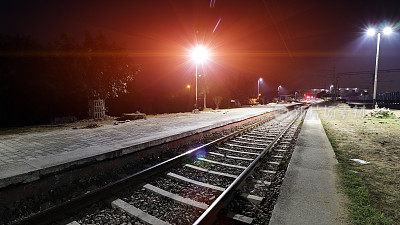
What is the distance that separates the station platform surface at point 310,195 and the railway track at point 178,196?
0.39m

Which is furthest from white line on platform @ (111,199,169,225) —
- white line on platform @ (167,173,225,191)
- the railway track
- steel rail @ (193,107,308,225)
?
white line on platform @ (167,173,225,191)

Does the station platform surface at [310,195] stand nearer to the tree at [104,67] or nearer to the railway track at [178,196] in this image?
the railway track at [178,196]

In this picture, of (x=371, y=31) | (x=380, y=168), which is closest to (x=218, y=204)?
(x=380, y=168)

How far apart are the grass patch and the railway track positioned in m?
1.42

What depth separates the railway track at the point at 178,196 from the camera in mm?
3076

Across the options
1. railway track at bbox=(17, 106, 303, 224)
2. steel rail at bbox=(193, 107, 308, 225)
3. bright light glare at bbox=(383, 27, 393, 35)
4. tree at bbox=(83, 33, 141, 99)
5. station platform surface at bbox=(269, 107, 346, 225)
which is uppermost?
bright light glare at bbox=(383, 27, 393, 35)

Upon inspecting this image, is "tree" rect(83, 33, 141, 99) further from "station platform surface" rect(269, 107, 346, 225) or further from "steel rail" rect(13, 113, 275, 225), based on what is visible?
"station platform surface" rect(269, 107, 346, 225)

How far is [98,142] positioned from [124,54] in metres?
10.7

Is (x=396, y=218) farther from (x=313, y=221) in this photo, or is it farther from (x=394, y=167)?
(x=394, y=167)

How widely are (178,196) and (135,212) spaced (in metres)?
0.83

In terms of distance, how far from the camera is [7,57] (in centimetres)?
1174

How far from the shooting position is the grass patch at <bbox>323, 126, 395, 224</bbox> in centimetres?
299

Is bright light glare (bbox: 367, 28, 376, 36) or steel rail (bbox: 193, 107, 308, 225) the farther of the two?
bright light glare (bbox: 367, 28, 376, 36)

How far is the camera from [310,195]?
3.68m
